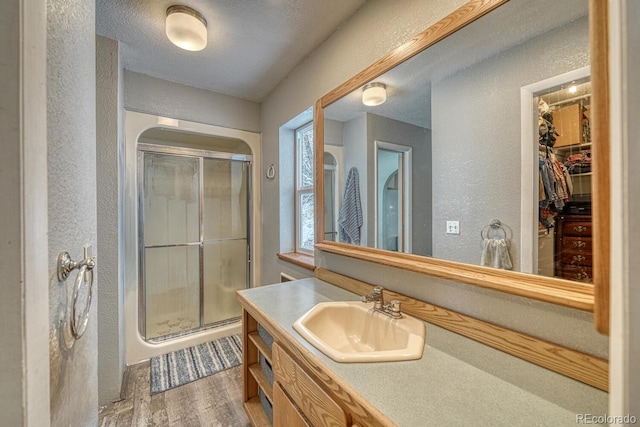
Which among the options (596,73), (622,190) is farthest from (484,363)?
(596,73)

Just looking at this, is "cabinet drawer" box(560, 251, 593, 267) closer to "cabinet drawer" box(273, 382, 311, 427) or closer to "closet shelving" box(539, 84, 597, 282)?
"closet shelving" box(539, 84, 597, 282)

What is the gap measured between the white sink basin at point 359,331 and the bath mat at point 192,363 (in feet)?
4.39

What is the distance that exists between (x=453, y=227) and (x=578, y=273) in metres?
0.37

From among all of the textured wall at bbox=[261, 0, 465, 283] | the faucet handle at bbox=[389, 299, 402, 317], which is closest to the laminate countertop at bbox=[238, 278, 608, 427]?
the faucet handle at bbox=[389, 299, 402, 317]

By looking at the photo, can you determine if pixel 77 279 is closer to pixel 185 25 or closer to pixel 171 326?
pixel 185 25

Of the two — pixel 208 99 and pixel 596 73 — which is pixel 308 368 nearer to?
pixel 596 73

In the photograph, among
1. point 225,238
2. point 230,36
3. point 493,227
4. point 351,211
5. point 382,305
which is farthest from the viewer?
point 225,238

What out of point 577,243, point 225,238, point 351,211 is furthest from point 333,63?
point 225,238

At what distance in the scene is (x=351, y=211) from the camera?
1502 millimetres

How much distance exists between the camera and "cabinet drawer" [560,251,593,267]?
68cm

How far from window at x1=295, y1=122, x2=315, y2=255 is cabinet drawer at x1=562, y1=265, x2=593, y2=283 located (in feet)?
5.33

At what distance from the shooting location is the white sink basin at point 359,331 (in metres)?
0.83

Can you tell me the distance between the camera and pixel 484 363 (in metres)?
0.75

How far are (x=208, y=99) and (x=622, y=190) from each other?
2.70 m
